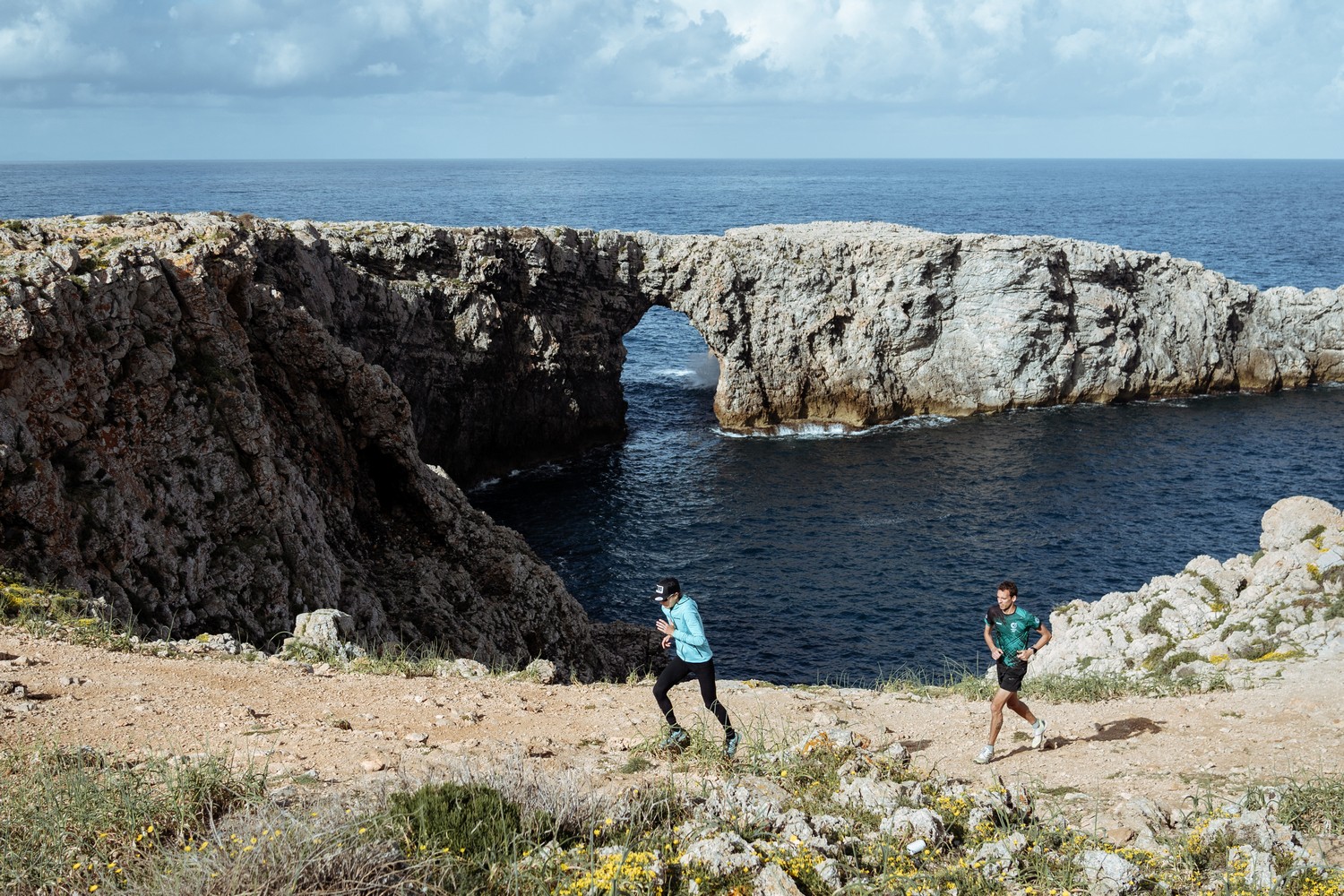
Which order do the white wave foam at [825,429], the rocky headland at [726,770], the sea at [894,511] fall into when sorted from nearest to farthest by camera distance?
the rocky headland at [726,770] < the sea at [894,511] < the white wave foam at [825,429]

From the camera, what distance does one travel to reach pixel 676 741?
12.3m

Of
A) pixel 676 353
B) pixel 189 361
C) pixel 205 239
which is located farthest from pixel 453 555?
pixel 676 353

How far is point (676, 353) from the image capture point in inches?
3255

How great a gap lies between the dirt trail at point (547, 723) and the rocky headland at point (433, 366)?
14.3 feet

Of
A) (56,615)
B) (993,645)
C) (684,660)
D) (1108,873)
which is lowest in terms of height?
(1108,873)

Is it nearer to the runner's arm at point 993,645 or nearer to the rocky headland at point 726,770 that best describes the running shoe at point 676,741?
the rocky headland at point 726,770

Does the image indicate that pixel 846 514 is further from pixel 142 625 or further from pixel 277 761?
pixel 277 761

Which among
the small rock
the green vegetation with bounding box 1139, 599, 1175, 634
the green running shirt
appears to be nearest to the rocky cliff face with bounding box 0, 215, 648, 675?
the small rock

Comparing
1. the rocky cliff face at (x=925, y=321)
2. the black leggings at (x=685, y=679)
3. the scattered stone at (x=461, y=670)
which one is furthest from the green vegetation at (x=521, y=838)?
the rocky cliff face at (x=925, y=321)

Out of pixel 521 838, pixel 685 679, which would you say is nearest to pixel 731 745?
pixel 685 679

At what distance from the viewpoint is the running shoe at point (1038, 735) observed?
14.1 m

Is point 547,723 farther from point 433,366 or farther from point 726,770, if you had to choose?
point 433,366

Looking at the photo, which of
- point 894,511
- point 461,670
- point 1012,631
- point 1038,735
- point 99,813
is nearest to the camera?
point 99,813

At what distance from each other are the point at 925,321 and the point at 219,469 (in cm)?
4830
